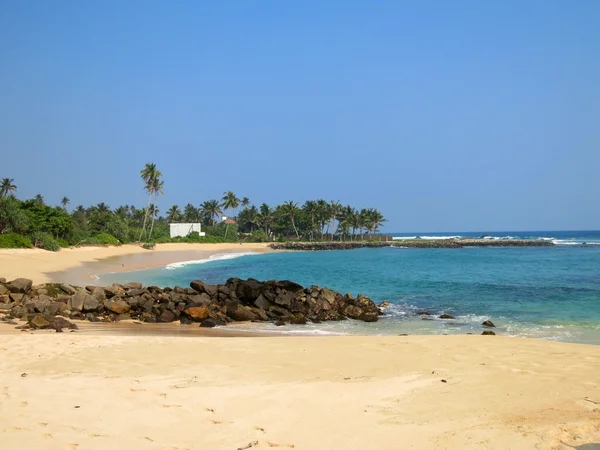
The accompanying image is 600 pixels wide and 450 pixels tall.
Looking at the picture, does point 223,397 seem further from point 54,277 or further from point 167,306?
point 54,277

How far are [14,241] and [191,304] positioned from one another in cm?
3005

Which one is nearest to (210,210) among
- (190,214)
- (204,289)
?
(190,214)

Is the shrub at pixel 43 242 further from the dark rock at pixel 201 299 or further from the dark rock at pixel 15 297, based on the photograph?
the dark rock at pixel 201 299

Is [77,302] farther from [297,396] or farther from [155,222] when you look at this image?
[155,222]

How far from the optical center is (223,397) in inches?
263

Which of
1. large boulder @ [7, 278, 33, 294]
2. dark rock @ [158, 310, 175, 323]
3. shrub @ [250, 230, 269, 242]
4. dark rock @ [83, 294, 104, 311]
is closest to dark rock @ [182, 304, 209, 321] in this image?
dark rock @ [158, 310, 175, 323]

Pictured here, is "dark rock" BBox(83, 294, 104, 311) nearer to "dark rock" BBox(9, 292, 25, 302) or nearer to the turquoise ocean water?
"dark rock" BBox(9, 292, 25, 302)

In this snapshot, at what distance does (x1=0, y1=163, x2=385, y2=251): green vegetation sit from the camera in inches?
1779

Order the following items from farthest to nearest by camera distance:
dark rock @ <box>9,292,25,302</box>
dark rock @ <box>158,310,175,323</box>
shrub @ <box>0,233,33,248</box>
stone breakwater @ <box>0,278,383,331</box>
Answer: shrub @ <box>0,233,33,248</box>, dark rock @ <box>9,292,25,302</box>, dark rock @ <box>158,310,175,323</box>, stone breakwater @ <box>0,278,383,331</box>

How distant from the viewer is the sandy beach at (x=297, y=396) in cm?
515

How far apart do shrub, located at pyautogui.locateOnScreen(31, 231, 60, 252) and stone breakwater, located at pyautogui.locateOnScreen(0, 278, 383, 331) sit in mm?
28296

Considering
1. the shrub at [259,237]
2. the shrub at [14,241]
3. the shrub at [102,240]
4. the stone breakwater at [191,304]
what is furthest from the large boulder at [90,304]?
the shrub at [259,237]

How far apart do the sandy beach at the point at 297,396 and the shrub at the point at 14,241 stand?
33247 mm

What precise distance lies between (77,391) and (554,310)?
18089mm
